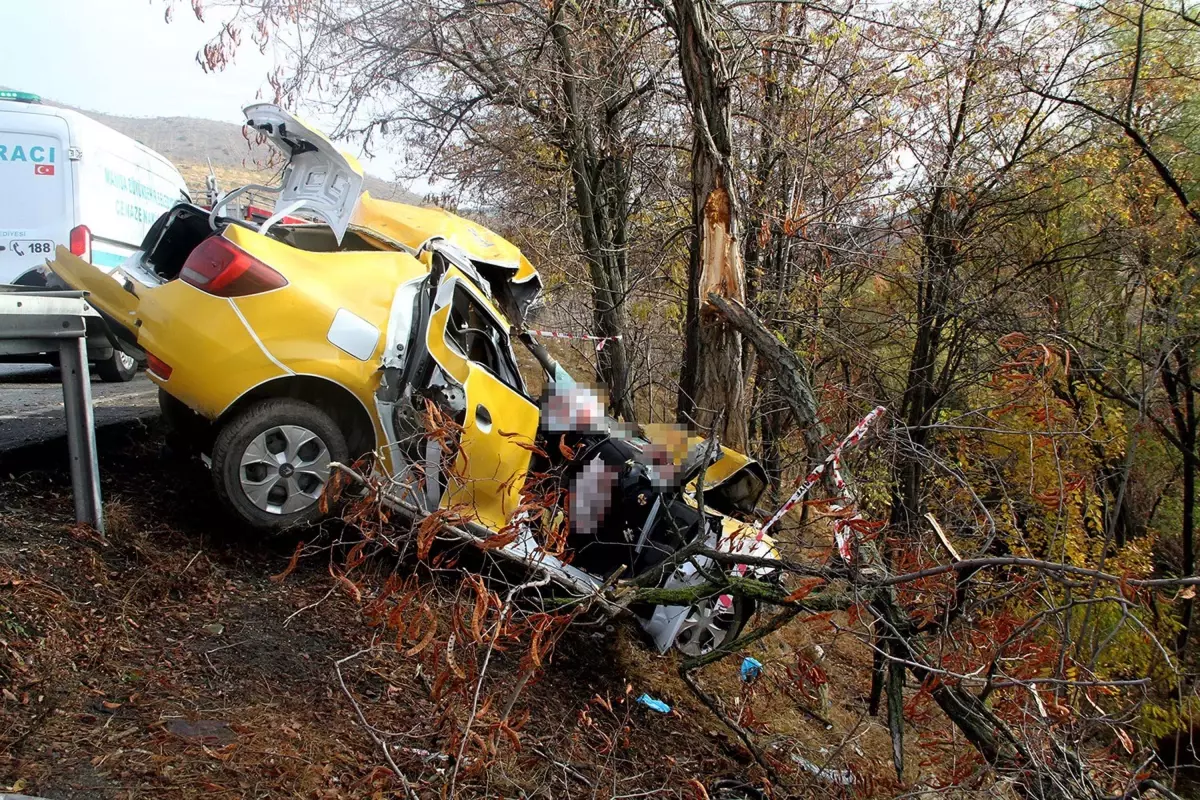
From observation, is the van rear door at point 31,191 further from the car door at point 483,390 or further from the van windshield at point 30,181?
the car door at point 483,390

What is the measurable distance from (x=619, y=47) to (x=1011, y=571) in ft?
24.6

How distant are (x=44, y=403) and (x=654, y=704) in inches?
218

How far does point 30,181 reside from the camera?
712 cm

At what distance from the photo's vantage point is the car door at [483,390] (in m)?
4.80

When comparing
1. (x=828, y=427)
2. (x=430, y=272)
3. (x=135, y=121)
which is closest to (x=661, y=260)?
(x=828, y=427)

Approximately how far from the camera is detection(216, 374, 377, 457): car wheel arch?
435 centimetres

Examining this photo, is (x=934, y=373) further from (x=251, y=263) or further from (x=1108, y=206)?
(x=251, y=263)

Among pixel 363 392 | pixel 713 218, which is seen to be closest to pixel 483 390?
pixel 363 392

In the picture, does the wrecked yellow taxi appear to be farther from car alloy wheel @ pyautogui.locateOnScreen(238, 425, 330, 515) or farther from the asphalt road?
the asphalt road

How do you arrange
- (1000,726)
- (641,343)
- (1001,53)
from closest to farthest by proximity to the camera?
1. (1000,726)
2. (1001,53)
3. (641,343)

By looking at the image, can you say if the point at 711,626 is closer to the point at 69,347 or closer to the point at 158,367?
the point at 158,367

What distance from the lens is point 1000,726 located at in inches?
129

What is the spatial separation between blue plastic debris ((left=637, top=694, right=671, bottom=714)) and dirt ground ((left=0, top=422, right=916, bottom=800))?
0.22 feet

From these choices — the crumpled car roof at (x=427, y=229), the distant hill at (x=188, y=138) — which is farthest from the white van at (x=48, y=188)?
the distant hill at (x=188, y=138)
